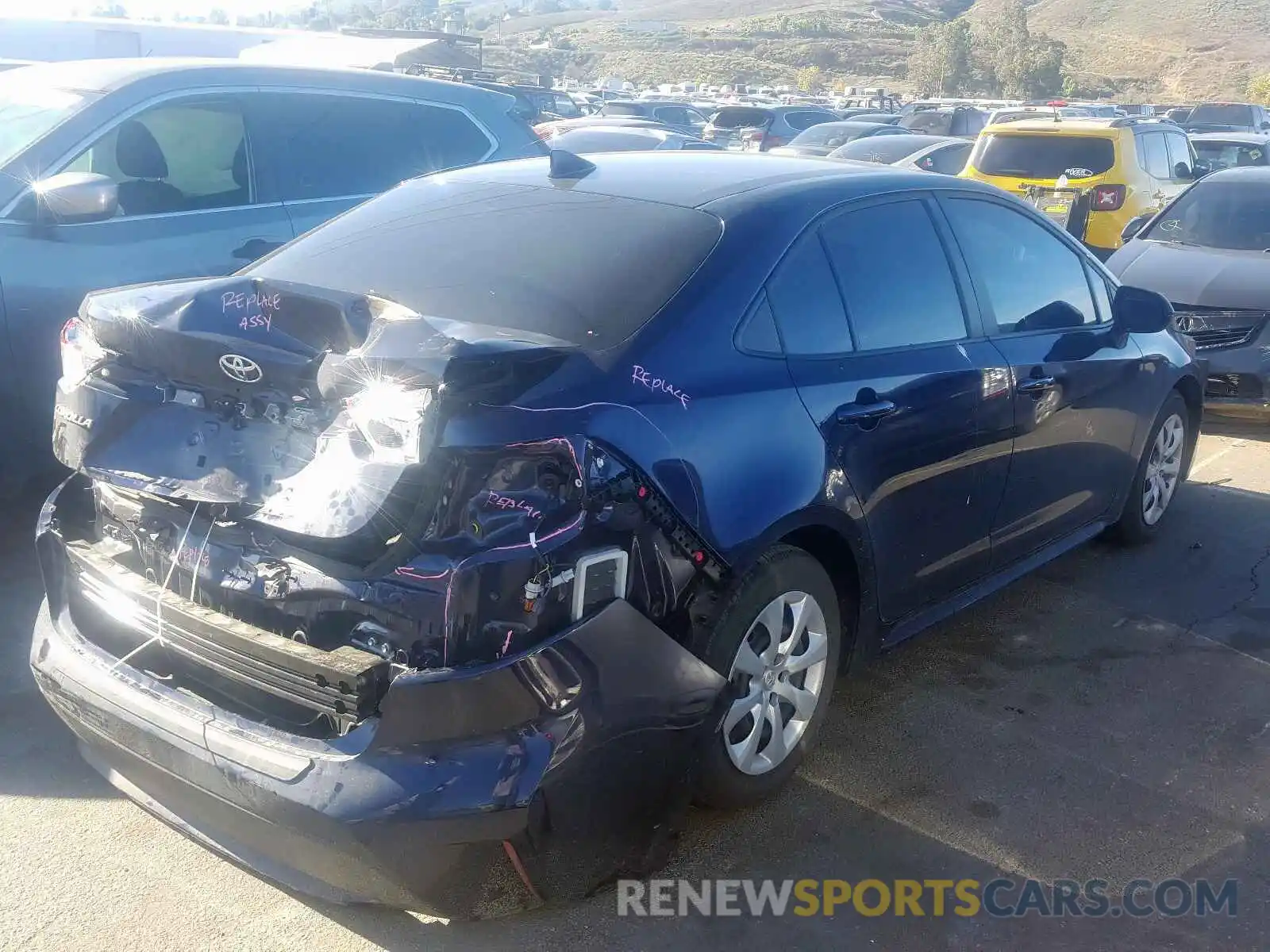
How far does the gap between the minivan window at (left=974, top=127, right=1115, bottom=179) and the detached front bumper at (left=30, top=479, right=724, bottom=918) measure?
34.4 ft

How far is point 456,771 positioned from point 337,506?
1.96 feet

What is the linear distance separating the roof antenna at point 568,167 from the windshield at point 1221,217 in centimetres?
632

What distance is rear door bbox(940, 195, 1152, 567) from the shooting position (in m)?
4.14

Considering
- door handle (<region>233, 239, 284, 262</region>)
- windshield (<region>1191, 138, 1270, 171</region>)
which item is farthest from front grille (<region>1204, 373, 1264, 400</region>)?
windshield (<region>1191, 138, 1270, 171</region>)

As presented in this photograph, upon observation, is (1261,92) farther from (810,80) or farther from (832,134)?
(832,134)

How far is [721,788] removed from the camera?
3.15 meters

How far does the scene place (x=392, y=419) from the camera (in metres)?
2.48

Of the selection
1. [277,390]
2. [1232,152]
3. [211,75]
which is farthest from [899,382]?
[1232,152]

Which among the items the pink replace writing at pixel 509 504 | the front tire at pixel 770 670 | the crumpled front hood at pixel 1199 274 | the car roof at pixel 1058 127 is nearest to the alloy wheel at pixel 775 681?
the front tire at pixel 770 670

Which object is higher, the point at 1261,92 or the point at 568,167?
the point at 568,167

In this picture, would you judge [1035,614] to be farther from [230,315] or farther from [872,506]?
[230,315]

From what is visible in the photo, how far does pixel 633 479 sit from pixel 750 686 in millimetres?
795

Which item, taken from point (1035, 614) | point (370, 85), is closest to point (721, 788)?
point (1035, 614)

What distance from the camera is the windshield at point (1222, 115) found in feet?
89.0
